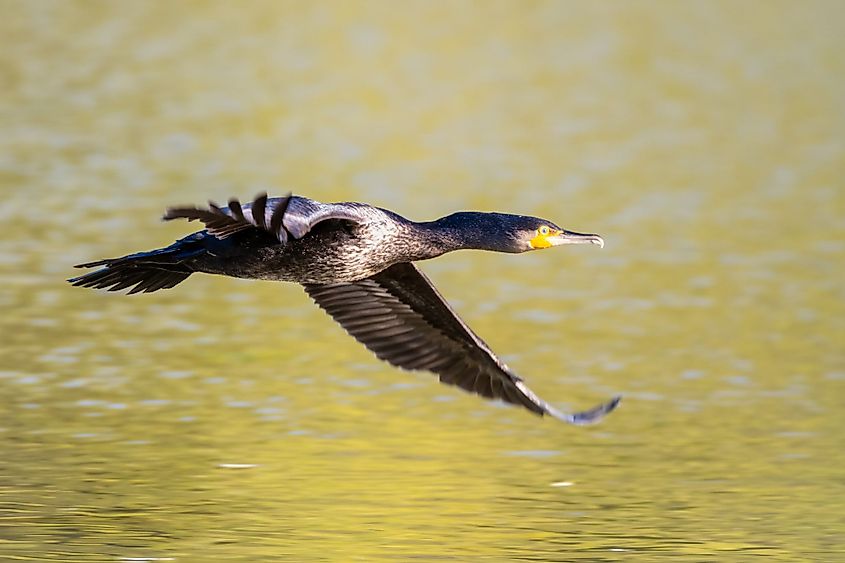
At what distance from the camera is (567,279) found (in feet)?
57.1

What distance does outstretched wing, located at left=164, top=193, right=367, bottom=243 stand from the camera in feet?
27.5

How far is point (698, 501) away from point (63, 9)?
2216cm

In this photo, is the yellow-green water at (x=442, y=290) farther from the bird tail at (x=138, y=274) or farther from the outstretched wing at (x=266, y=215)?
the outstretched wing at (x=266, y=215)

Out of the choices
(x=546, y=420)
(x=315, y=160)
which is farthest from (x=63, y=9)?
(x=546, y=420)

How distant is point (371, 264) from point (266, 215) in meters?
1.22

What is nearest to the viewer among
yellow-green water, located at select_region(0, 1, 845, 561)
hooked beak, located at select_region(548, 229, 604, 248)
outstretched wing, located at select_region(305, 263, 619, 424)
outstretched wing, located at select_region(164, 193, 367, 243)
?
outstretched wing, located at select_region(164, 193, 367, 243)

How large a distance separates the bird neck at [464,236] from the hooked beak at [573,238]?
0.82ft

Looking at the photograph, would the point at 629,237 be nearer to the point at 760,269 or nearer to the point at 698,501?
the point at 760,269

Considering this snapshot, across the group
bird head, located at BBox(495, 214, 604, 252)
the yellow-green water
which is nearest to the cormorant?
bird head, located at BBox(495, 214, 604, 252)

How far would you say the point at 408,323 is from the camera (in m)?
11.3

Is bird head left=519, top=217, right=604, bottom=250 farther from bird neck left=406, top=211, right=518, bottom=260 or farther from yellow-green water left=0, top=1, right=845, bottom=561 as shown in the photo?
yellow-green water left=0, top=1, right=845, bottom=561

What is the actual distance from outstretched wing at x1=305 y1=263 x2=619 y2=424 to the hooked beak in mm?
1022

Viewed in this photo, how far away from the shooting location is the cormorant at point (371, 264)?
948cm

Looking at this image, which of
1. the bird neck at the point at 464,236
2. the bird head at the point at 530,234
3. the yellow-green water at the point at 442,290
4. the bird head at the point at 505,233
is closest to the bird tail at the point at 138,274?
the yellow-green water at the point at 442,290
